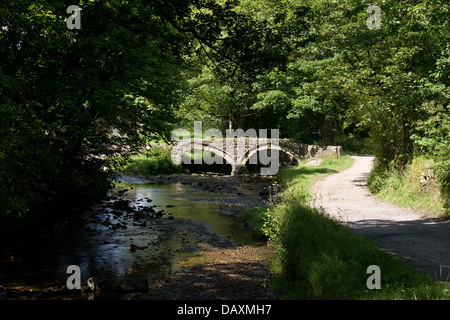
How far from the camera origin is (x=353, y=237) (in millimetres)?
6871

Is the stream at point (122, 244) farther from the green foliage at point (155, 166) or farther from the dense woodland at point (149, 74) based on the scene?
the green foliage at point (155, 166)

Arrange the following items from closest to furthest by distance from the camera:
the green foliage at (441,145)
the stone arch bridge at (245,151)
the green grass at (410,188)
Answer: the green foliage at (441,145) → the green grass at (410,188) → the stone arch bridge at (245,151)

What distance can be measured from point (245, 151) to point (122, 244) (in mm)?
20684

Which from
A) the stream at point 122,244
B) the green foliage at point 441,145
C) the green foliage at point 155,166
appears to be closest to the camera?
the stream at point 122,244

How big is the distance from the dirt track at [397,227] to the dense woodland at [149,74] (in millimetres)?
1312

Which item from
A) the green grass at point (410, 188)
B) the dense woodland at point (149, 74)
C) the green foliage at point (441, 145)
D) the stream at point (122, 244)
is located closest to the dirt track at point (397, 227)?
the green grass at point (410, 188)

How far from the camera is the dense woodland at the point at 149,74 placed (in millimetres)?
6586

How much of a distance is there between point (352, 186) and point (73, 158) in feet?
35.1

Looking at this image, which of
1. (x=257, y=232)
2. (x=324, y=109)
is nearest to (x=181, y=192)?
(x=257, y=232)

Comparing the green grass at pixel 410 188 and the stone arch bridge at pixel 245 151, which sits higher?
the stone arch bridge at pixel 245 151

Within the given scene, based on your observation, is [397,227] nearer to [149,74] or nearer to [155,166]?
[149,74]

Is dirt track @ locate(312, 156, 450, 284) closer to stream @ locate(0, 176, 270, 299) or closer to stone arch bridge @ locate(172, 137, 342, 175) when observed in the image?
stream @ locate(0, 176, 270, 299)

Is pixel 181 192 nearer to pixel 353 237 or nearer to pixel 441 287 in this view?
pixel 353 237

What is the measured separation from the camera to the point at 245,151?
3025 centimetres
